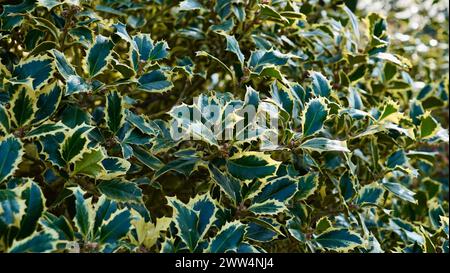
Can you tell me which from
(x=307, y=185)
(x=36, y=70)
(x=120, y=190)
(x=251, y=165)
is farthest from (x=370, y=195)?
(x=36, y=70)

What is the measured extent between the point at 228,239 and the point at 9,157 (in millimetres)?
402

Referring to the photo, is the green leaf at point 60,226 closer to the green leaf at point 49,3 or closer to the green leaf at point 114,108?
the green leaf at point 114,108

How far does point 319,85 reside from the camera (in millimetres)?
1198

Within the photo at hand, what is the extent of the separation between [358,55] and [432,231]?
1.86 feet

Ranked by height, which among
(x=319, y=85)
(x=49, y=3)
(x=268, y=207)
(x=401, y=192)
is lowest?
(x=401, y=192)

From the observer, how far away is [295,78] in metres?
1.51

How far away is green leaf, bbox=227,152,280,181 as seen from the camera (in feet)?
3.28

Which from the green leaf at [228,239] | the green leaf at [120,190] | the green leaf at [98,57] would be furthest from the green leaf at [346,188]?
the green leaf at [98,57]

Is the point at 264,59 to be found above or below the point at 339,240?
above

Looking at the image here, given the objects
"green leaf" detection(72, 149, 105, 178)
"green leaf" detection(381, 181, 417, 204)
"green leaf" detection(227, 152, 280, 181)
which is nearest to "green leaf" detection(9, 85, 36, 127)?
"green leaf" detection(72, 149, 105, 178)

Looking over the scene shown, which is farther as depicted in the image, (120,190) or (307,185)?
(307,185)

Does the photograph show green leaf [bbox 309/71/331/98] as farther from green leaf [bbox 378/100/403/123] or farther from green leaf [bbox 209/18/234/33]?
green leaf [bbox 209/18/234/33]

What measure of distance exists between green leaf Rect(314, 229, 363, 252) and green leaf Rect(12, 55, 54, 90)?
67cm

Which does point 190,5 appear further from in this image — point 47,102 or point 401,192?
point 401,192
